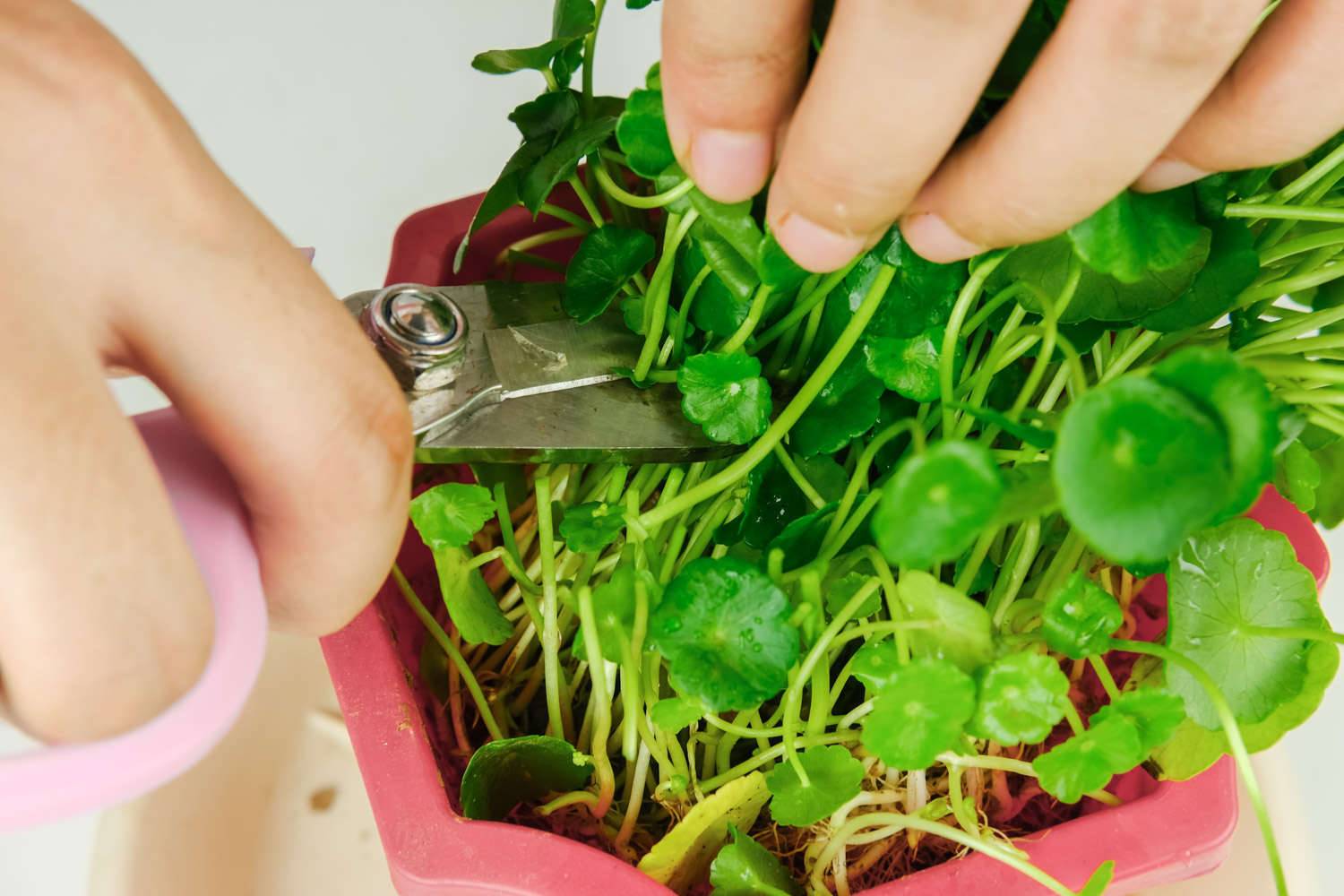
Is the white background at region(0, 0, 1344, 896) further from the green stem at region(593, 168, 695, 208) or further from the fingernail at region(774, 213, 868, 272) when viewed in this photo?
the fingernail at region(774, 213, 868, 272)

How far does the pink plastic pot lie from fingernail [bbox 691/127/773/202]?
22 centimetres

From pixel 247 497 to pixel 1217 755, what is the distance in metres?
0.32

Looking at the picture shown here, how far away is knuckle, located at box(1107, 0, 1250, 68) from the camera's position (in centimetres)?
20

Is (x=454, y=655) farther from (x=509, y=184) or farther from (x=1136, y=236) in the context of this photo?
(x=1136, y=236)

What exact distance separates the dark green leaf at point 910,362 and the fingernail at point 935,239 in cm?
7

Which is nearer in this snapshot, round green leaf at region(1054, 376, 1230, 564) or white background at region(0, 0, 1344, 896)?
round green leaf at region(1054, 376, 1230, 564)

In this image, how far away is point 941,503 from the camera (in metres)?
0.20

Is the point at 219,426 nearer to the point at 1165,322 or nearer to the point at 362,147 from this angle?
the point at 1165,322

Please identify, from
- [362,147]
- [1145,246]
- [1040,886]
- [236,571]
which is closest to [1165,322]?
[1145,246]

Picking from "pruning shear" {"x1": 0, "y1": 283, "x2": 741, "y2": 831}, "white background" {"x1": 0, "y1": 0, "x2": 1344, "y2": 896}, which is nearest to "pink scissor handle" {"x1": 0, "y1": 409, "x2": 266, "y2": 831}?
"pruning shear" {"x1": 0, "y1": 283, "x2": 741, "y2": 831}

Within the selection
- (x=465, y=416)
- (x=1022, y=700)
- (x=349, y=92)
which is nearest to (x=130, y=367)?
(x=465, y=416)

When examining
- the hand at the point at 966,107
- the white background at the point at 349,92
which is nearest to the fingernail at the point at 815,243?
the hand at the point at 966,107

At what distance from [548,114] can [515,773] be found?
0.25 metres

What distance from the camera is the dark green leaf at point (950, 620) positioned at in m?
Result: 0.30
